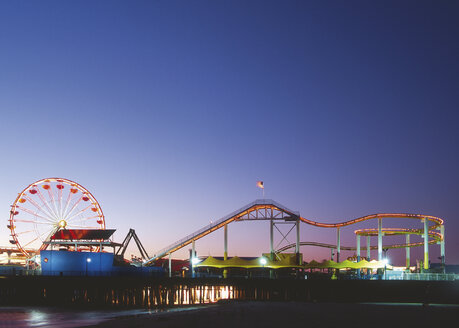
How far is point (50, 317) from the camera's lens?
130 ft

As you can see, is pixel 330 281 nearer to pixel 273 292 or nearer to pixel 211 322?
pixel 273 292

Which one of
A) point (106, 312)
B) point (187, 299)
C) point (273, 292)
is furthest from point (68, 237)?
point (273, 292)

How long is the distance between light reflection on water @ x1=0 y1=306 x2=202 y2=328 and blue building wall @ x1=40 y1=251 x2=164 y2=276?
377 inches

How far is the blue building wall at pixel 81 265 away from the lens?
56.9m

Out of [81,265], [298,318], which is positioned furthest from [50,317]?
[298,318]

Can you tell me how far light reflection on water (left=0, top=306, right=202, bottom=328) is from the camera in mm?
34625

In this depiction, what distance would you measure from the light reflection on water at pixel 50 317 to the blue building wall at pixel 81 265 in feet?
31.4

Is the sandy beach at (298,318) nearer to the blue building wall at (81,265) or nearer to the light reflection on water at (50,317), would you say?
the light reflection on water at (50,317)

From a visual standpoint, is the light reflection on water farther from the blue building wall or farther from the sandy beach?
the blue building wall

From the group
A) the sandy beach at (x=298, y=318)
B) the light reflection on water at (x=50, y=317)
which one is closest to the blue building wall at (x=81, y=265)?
the light reflection on water at (x=50, y=317)

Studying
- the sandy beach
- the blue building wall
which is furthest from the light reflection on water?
the blue building wall

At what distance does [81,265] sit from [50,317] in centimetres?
1856

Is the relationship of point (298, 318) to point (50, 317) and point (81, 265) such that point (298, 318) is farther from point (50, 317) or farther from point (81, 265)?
point (81, 265)

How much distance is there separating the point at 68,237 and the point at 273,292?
2649 centimetres
